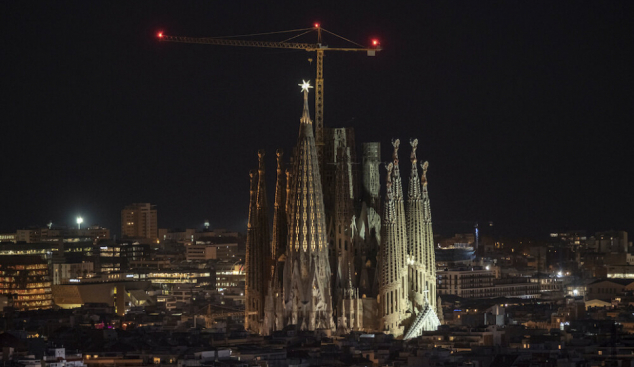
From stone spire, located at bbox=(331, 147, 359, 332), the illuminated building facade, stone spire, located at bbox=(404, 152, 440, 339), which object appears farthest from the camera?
the illuminated building facade

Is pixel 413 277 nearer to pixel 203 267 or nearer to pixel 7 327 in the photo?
pixel 7 327

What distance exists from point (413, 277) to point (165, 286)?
219 ft

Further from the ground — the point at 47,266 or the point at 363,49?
the point at 363,49

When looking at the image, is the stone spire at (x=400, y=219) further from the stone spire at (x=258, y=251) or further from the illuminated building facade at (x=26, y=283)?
the illuminated building facade at (x=26, y=283)

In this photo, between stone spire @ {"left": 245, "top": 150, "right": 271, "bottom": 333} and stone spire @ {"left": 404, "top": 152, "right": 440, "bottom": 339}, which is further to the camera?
stone spire @ {"left": 245, "top": 150, "right": 271, "bottom": 333}

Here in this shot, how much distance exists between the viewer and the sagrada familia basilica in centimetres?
11631

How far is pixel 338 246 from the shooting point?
118875mm

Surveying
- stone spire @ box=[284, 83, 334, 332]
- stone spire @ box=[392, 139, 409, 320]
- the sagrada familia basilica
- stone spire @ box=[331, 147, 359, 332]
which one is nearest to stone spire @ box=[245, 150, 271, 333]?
the sagrada familia basilica

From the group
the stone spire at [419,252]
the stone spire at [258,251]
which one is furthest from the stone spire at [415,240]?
the stone spire at [258,251]

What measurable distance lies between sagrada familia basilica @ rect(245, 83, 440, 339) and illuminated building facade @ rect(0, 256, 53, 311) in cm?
4302

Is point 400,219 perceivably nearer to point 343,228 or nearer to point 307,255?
point 343,228

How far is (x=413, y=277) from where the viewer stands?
12156 centimetres

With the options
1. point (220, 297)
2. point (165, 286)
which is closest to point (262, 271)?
point (220, 297)

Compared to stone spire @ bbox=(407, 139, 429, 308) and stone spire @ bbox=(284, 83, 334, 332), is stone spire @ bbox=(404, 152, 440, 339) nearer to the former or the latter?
stone spire @ bbox=(407, 139, 429, 308)
